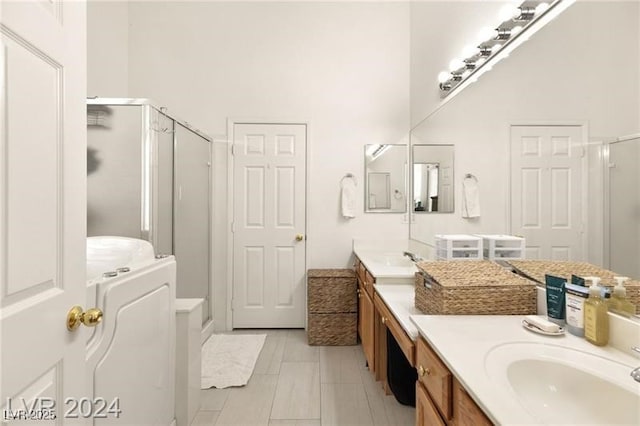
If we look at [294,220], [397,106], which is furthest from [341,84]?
[294,220]

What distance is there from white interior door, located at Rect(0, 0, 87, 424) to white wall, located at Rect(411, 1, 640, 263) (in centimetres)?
161

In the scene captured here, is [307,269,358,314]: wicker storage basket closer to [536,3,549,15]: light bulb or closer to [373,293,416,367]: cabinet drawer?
[373,293,416,367]: cabinet drawer

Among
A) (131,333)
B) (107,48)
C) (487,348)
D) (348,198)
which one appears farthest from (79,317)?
(107,48)

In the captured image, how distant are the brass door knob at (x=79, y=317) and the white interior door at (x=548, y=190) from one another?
64.3 inches

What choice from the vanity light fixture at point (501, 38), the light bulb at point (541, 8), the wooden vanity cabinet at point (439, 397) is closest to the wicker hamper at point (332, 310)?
the wooden vanity cabinet at point (439, 397)

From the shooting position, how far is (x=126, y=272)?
1251 mm

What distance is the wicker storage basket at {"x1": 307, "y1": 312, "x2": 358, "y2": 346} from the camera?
2824mm

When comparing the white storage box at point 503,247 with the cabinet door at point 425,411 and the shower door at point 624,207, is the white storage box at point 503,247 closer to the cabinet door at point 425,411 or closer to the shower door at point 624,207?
the shower door at point 624,207

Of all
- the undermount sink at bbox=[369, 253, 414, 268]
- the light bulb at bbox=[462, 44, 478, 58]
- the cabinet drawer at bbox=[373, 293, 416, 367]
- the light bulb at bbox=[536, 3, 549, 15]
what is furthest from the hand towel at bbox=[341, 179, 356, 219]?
the light bulb at bbox=[536, 3, 549, 15]

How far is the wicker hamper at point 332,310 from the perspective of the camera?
2816 millimetres

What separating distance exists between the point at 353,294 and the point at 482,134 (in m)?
1.69

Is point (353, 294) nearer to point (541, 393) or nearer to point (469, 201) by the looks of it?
point (469, 201)

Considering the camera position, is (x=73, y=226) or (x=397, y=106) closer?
(x=73, y=226)

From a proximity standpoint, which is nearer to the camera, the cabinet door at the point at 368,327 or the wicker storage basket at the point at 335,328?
the cabinet door at the point at 368,327
